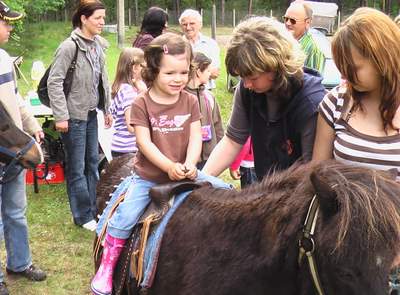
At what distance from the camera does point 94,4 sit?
4953 millimetres

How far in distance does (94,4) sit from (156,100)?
7.98ft

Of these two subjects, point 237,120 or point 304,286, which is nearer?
point 304,286

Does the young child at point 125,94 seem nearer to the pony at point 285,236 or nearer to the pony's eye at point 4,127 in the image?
the pony's eye at point 4,127

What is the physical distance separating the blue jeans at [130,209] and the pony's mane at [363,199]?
944 mm

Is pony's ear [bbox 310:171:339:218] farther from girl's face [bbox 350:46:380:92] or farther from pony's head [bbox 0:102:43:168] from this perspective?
pony's head [bbox 0:102:43:168]

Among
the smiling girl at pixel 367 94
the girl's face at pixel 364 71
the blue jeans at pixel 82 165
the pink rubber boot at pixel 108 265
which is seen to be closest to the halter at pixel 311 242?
the smiling girl at pixel 367 94

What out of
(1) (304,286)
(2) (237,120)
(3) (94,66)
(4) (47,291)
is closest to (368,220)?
(1) (304,286)

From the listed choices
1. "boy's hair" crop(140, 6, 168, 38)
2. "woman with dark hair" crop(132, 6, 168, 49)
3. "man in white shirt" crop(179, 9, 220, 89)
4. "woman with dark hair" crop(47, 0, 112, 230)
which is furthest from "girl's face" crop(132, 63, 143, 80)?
"man in white shirt" crop(179, 9, 220, 89)

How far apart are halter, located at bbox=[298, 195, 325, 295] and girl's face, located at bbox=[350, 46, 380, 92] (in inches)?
25.3

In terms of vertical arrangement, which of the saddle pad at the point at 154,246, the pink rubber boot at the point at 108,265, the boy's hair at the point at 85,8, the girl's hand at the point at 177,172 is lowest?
the pink rubber boot at the point at 108,265

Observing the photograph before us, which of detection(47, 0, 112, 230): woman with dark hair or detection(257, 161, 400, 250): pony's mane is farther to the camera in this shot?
detection(47, 0, 112, 230): woman with dark hair

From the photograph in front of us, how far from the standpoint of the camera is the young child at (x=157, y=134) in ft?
8.94

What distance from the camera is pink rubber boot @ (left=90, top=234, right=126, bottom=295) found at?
2748 mm

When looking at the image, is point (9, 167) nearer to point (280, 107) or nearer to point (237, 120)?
point (237, 120)
